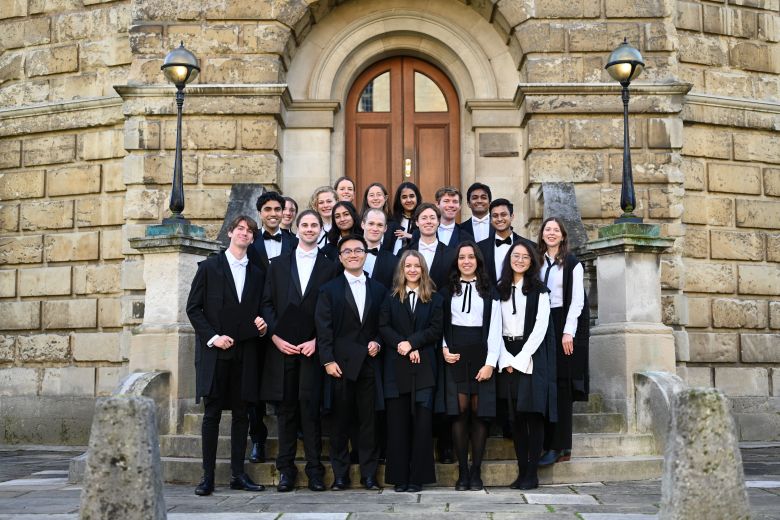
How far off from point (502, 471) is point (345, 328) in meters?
1.74

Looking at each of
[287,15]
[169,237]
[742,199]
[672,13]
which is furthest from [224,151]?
[742,199]

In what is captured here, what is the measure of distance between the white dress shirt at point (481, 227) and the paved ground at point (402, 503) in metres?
2.51

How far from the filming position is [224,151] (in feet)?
38.1

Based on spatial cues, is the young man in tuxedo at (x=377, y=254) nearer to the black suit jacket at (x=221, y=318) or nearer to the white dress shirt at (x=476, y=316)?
the white dress shirt at (x=476, y=316)

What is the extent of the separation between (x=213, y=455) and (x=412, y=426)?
5.12 ft

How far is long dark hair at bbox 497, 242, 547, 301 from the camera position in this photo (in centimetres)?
749

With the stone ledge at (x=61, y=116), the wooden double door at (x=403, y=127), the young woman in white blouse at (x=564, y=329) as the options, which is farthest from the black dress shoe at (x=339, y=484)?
the stone ledge at (x=61, y=116)

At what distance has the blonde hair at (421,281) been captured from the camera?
7.34 meters

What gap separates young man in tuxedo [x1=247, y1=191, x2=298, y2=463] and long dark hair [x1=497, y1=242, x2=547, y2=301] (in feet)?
5.80

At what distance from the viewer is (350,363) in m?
7.26

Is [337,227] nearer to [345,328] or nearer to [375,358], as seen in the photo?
[345,328]

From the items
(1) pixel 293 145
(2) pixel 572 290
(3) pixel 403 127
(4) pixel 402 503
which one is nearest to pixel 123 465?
(4) pixel 402 503

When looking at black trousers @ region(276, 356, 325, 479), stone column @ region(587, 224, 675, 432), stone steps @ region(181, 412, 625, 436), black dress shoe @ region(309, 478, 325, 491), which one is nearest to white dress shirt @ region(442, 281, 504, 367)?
black trousers @ region(276, 356, 325, 479)

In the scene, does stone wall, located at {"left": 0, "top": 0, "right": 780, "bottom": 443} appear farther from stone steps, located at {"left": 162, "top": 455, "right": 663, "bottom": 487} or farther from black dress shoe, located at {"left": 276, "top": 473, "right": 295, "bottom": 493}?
black dress shoe, located at {"left": 276, "top": 473, "right": 295, "bottom": 493}
